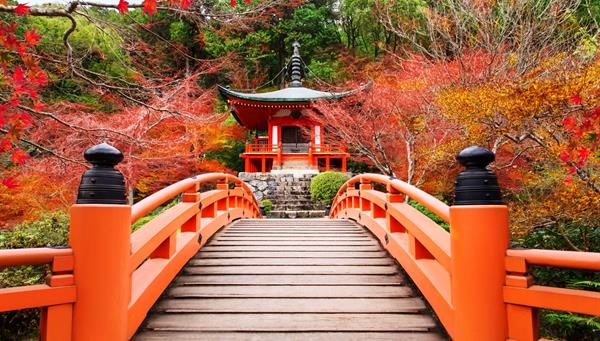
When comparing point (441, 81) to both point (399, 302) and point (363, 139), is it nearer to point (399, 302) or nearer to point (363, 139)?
point (363, 139)

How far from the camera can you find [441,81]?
921 cm

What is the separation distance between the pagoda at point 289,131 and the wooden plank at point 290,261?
47.6 feet

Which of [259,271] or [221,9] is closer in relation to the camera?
[259,271]

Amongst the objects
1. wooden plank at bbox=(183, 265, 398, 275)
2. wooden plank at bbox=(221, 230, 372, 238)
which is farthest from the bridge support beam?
wooden plank at bbox=(221, 230, 372, 238)

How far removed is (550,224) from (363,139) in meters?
5.99

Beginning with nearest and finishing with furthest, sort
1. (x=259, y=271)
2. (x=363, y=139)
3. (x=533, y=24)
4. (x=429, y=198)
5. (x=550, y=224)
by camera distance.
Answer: (x=429, y=198) < (x=259, y=271) < (x=550, y=224) < (x=533, y=24) < (x=363, y=139)

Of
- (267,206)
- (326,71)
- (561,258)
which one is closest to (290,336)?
(561,258)

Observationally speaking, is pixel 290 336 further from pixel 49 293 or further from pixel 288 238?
pixel 288 238

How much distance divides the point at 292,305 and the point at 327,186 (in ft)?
37.2

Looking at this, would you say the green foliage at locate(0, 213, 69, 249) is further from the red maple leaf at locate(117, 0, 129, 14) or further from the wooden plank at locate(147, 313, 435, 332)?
the red maple leaf at locate(117, 0, 129, 14)

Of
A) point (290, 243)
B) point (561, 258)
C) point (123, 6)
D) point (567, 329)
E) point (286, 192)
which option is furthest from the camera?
point (286, 192)

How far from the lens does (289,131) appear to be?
67.3ft

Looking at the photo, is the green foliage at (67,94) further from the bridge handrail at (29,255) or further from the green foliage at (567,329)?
the green foliage at (567,329)

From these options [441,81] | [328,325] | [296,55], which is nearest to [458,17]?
[441,81]
